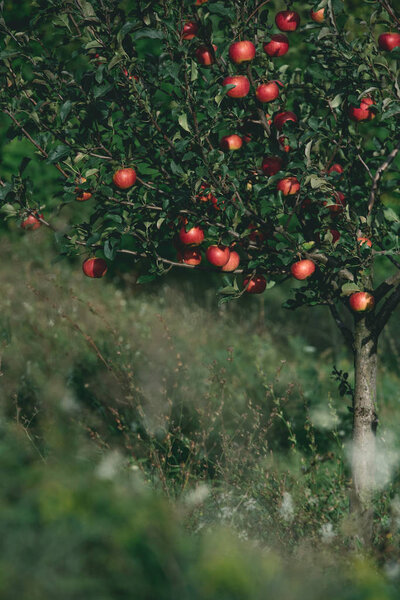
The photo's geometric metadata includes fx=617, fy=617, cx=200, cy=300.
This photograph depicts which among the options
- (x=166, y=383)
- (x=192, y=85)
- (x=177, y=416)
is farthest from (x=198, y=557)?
(x=166, y=383)

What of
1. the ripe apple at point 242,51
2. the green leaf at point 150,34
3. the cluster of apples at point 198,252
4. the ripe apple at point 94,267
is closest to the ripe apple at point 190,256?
the cluster of apples at point 198,252

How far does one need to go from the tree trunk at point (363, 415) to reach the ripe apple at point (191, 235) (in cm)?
85

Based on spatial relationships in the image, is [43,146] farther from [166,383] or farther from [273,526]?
[166,383]

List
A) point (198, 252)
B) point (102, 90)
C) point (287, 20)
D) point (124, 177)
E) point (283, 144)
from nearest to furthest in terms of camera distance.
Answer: point (102, 90), point (124, 177), point (287, 20), point (283, 144), point (198, 252)

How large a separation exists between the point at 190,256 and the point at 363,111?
3.20 feet

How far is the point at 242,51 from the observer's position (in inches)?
94.6

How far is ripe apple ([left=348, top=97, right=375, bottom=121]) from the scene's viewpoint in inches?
102

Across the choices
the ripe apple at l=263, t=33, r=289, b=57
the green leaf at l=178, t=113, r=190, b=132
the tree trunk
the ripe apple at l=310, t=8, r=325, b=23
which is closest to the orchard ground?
the tree trunk

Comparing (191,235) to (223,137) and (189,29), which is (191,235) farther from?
(189,29)

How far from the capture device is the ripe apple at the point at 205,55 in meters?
2.46

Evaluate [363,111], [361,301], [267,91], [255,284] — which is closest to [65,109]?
[267,91]

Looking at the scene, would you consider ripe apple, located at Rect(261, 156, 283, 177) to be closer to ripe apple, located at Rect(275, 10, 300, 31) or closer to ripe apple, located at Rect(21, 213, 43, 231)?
ripe apple, located at Rect(275, 10, 300, 31)

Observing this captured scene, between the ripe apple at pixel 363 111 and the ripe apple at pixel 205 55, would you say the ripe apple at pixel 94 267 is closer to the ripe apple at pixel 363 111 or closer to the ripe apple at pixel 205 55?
the ripe apple at pixel 205 55

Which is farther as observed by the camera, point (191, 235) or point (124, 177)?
point (191, 235)
